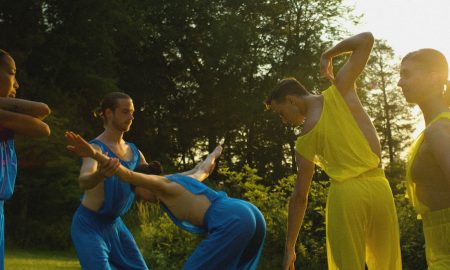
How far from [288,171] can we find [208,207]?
29.3 metres

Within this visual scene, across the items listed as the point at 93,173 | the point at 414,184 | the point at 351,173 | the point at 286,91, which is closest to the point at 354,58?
the point at 286,91

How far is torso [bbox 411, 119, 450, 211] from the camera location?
318cm

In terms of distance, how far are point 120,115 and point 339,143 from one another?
225cm

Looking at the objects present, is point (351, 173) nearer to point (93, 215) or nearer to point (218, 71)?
point (93, 215)

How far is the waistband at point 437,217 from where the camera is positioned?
3178mm

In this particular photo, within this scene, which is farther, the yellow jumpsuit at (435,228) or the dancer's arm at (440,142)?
the yellow jumpsuit at (435,228)

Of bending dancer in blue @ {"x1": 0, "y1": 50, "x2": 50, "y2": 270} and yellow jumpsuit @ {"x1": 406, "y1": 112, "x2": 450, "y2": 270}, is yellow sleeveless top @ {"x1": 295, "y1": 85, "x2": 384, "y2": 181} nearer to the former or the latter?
yellow jumpsuit @ {"x1": 406, "y1": 112, "x2": 450, "y2": 270}

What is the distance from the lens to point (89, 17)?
89.8ft

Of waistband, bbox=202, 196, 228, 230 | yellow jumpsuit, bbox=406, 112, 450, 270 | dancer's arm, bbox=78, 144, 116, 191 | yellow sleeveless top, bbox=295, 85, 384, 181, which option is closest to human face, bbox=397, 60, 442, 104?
yellow jumpsuit, bbox=406, 112, 450, 270

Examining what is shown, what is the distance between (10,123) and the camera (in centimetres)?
425

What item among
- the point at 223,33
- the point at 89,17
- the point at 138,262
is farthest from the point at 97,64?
the point at 138,262

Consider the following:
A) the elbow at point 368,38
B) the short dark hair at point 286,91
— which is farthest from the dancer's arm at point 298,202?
the elbow at point 368,38

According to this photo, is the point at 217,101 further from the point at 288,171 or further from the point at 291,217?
the point at 291,217

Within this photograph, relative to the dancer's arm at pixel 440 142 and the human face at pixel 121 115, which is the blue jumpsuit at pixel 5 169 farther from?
the dancer's arm at pixel 440 142
